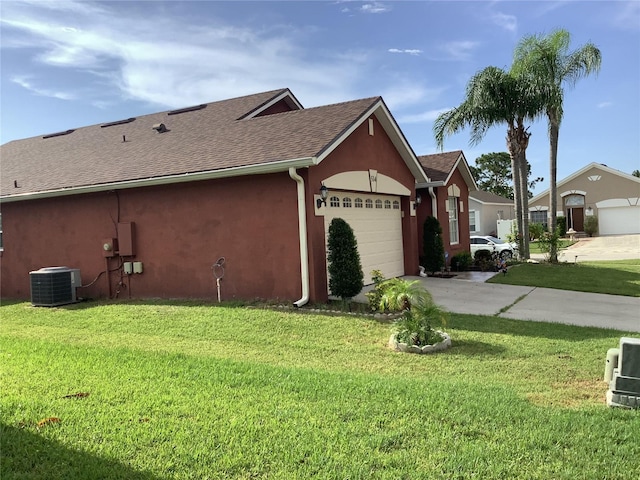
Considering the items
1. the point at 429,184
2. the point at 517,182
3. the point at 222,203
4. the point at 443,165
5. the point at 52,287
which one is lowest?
the point at 52,287

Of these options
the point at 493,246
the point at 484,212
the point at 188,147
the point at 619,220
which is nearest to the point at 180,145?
the point at 188,147

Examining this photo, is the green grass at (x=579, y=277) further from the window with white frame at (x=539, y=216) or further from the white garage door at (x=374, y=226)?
the window with white frame at (x=539, y=216)

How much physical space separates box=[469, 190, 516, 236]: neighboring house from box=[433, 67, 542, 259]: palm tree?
1700cm

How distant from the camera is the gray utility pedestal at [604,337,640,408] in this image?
449 centimetres

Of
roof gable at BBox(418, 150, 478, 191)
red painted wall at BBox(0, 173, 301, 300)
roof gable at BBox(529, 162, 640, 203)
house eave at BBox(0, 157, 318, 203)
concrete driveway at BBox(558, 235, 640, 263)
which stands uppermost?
roof gable at BBox(529, 162, 640, 203)

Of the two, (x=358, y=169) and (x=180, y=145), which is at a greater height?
(x=180, y=145)

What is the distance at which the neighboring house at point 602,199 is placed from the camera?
38500mm

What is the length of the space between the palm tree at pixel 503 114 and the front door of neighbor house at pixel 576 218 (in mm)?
23908

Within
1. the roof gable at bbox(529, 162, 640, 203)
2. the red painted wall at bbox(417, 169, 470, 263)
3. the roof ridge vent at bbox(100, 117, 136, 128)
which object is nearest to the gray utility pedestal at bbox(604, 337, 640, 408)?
the red painted wall at bbox(417, 169, 470, 263)

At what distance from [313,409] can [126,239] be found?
9284 mm

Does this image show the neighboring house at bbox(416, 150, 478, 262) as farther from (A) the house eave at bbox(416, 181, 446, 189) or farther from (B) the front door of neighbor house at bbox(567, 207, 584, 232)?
(B) the front door of neighbor house at bbox(567, 207, 584, 232)

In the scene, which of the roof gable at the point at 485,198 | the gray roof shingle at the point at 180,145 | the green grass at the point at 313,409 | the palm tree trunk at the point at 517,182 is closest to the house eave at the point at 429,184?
the gray roof shingle at the point at 180,145

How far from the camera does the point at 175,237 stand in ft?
38.5

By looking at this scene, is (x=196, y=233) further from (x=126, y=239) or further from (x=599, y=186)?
(x=599, y=186)
